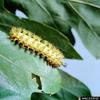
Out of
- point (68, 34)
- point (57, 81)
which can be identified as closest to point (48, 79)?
point (57, 81)

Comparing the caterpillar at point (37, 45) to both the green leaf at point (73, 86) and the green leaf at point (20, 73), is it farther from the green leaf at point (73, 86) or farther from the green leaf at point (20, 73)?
the green leaf at point (73, 86)

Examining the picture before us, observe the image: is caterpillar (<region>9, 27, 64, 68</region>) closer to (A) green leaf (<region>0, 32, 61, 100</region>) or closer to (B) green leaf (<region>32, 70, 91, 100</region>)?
(A) green leaf (<region>0, 32, 61, 100</region>)

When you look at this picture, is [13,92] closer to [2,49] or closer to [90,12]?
[2,49]

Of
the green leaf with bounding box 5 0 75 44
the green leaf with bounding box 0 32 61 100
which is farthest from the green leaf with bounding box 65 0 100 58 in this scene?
the green leaf with bounding box 0 32 61 100

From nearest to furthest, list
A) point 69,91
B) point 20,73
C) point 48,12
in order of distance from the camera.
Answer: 1. point 20,73
2. point 48,12
3. point 69,91

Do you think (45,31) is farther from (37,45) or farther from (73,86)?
(73,86)

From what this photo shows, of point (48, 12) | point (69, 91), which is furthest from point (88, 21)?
point (69, 91)
